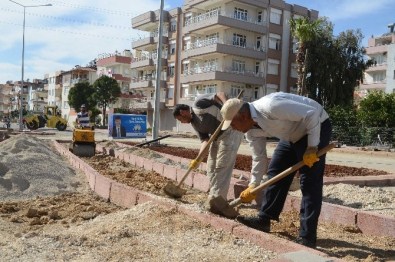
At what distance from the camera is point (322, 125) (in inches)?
160

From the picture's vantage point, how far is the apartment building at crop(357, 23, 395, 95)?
186ft

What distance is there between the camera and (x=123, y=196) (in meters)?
5.96

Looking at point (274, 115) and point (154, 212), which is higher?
point (274, 115)

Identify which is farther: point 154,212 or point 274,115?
point 154,212

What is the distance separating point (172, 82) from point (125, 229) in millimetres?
45921

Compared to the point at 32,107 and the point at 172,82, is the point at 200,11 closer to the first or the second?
the point at 172,82

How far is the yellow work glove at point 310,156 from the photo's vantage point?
3766 millimetres

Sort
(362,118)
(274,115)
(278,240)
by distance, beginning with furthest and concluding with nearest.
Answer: (362,118) → (274,115) → (278,240)

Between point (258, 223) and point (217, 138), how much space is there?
135 centimetres

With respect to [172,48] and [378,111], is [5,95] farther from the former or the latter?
[378,111]

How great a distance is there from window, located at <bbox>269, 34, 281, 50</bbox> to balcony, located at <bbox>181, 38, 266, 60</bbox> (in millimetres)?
1064

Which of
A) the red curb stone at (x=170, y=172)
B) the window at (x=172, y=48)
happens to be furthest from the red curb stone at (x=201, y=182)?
the window at (x=172, y=48)

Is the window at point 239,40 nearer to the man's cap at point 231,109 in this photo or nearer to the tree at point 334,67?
the tree at point 334,67

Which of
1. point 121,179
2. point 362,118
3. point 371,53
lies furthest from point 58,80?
point 121,179
